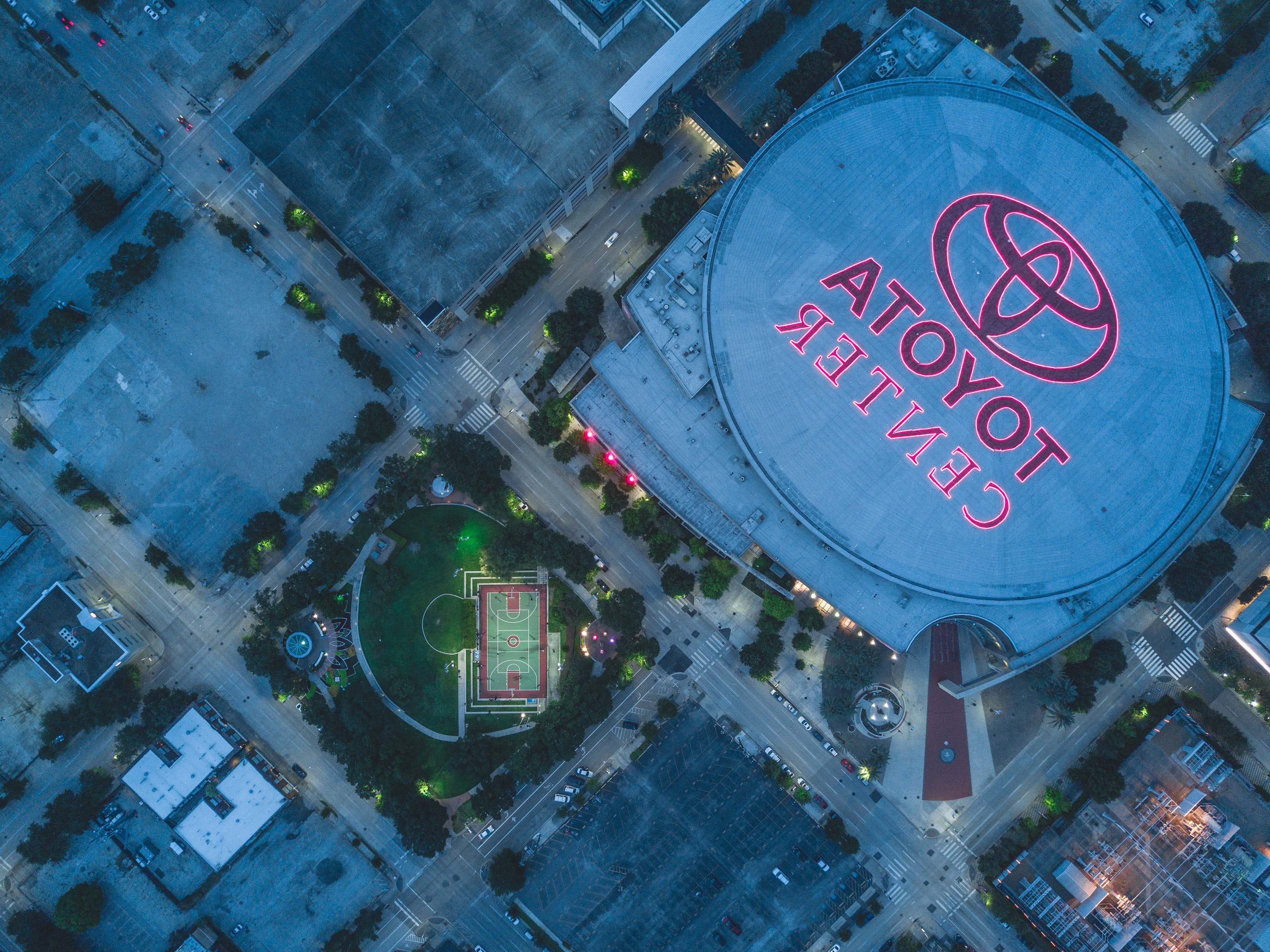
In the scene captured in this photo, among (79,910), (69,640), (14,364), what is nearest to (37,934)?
(79,910)

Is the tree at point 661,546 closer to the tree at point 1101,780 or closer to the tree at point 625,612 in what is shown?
the tree at point 625,612

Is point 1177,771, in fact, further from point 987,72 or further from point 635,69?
point 635,69

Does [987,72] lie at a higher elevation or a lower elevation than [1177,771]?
higher

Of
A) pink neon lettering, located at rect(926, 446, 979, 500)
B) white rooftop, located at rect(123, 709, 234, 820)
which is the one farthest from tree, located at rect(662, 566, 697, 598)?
white rooftop, located at rect(123, 709, 234, 820)

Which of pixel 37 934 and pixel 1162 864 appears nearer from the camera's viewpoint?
pixel 1162 864

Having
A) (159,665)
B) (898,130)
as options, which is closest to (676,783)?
(159,665)

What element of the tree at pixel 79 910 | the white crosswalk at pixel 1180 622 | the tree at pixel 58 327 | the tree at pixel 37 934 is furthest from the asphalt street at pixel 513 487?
the tree at pixel 79 910

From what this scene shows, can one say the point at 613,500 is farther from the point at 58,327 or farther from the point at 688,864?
the point at 58,327
